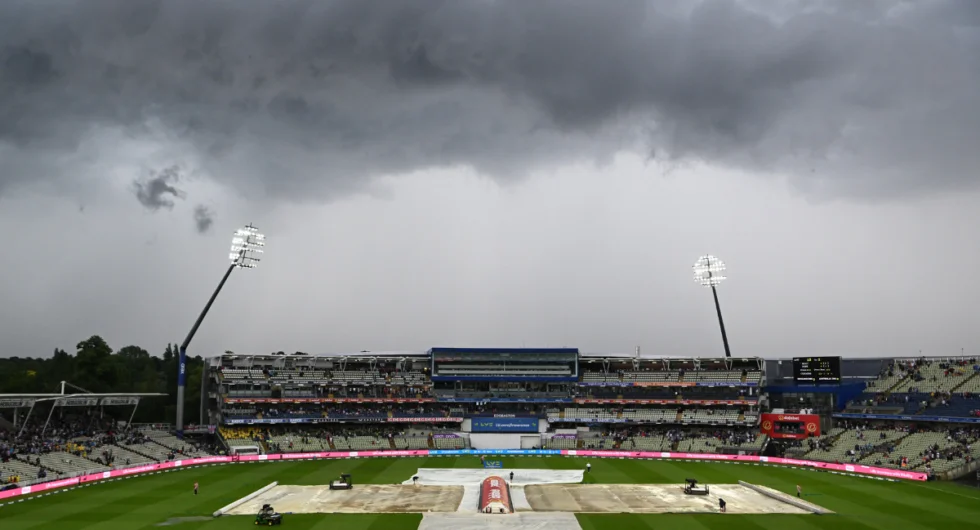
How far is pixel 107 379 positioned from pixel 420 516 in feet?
257

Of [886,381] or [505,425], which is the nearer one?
[886,381]

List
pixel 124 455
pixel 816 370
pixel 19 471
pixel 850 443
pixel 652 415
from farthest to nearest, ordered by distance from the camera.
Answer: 1. pixel 652 415
2. pixel 816 370
3. pixel 850 443
4. pixel 124 455
5. pixel 19 471

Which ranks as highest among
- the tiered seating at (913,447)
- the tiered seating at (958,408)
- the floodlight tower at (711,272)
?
the floodlight tower at (711,272)

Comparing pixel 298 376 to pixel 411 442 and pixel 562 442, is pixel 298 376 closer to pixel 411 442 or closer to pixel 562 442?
pixel 411 442

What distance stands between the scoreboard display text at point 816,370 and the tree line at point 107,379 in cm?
8936

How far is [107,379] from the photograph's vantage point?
4072 inches

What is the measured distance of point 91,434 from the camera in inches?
3004

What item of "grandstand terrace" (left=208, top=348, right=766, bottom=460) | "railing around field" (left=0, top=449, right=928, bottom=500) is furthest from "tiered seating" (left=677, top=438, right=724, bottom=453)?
"railing around field" (left=0, top=449, right=928, bottom=500)

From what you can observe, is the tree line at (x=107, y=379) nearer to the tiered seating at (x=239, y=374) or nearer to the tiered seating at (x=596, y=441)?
the tiered seating at (x=239, y=374)

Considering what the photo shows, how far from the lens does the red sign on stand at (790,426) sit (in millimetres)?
81625

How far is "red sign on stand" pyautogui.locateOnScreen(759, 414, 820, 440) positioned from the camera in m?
81.6

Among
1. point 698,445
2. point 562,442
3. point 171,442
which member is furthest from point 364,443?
point 698,445

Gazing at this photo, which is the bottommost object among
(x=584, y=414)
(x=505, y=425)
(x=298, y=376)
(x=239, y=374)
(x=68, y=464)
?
(x=68, y=464)

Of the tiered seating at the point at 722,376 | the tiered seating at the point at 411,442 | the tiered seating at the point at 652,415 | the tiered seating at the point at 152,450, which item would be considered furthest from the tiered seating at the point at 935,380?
the tiered seating at the point at 152,450
